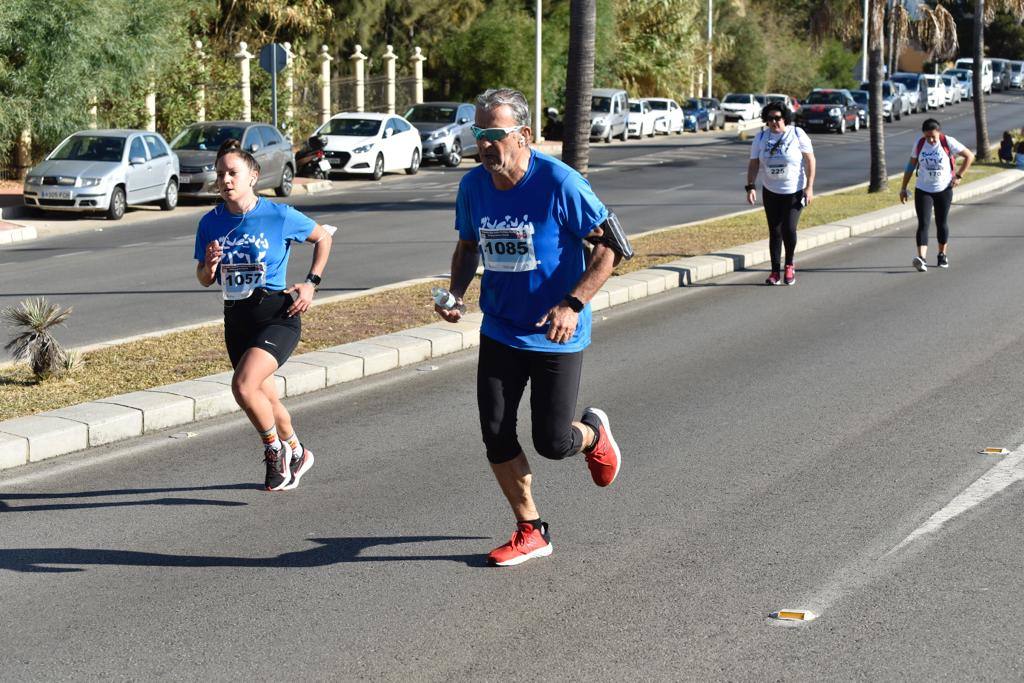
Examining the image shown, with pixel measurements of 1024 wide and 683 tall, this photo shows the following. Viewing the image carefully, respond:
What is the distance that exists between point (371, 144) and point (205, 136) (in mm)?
5653

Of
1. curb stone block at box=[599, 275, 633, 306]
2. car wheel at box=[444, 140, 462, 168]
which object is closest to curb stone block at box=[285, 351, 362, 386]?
curb stone block at box=[599, 275, 633, 306]

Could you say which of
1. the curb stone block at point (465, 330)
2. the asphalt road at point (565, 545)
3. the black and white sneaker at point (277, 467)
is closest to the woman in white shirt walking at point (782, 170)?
the curb stone block at point (465, 330)

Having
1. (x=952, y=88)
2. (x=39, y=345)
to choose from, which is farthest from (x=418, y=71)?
(x=952, y=88)

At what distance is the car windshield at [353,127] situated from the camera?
35.3 m

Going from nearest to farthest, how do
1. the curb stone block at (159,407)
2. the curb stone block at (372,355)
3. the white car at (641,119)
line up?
the curb stone block at (159,407)
the curb stone block at (372,355)
the white car at (641,119)

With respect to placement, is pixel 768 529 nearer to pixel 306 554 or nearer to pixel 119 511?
pixel 306 554

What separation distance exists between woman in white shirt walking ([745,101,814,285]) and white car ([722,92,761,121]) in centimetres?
5199

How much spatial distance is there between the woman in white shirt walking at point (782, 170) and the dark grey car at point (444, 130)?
950 inches

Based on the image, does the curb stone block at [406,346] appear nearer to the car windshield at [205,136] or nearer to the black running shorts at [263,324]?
the black running shorts at [263,324]

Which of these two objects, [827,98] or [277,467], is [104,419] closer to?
[277,467]

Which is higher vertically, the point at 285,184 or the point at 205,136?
the point at 205,136

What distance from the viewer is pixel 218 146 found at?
96.7 ft

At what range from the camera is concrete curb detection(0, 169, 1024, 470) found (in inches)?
317

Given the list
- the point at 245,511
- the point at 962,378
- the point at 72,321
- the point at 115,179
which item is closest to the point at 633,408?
the point at 962,378
